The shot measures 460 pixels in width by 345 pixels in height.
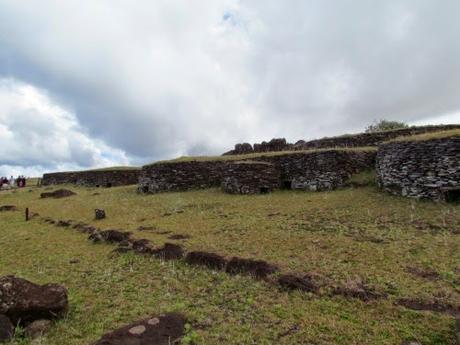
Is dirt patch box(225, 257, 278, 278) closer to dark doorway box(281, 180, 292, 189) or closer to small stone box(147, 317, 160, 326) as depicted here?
small stone box(147, 317, 160, 326)

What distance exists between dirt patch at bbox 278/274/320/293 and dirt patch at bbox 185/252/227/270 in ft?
Answer: 6.91

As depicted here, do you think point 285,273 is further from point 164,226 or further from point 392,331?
point 164,226

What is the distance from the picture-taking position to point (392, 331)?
20.9 feet

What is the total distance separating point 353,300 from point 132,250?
8.18 metres

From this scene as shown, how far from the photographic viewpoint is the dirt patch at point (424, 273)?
828 cm

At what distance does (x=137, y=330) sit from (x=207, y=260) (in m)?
3.97

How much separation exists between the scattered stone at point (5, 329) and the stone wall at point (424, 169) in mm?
16413

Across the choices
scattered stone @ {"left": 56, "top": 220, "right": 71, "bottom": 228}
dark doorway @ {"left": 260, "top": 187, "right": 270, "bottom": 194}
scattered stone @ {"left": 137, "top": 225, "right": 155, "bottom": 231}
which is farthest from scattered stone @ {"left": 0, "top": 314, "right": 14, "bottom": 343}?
dark doorway @ {"left": 260, "top": 187, "right": 270, "bottom": 194}

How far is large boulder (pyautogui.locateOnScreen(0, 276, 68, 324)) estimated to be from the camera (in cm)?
684

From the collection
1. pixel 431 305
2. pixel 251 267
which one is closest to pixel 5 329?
pixel 251 267

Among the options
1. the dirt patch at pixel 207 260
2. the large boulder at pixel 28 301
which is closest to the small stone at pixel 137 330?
the large boulder at pixel 28 301

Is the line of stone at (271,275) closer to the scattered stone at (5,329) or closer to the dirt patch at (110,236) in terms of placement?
the dirt patch at (110,236)

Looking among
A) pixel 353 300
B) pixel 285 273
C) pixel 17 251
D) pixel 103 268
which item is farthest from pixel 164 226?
pixel 353 300

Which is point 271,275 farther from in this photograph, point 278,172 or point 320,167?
point 278,172
